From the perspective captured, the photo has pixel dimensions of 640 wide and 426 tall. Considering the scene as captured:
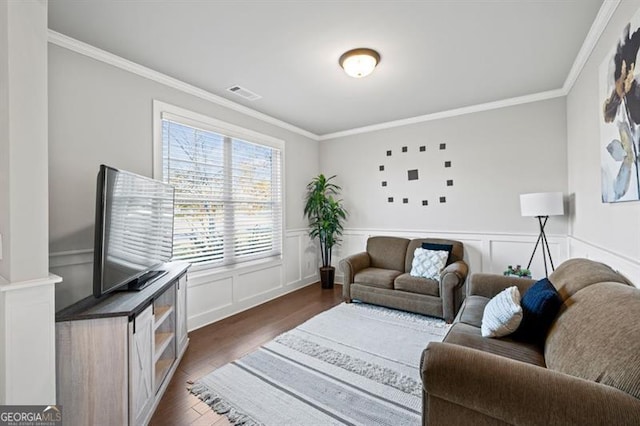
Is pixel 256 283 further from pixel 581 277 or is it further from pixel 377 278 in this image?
pixel 581 277

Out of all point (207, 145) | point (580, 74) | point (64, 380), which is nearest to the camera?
point (64, 380)

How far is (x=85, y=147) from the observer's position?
2.31 meters

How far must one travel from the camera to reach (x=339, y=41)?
229 cm

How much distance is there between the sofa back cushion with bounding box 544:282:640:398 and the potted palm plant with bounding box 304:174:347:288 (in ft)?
10.9

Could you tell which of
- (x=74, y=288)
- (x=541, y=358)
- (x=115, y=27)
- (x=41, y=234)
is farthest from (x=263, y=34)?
(x=541, y=358)

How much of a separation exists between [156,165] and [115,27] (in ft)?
3.78

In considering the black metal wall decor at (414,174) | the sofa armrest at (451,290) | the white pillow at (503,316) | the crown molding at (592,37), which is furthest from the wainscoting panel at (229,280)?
the crown molding at (592,37)

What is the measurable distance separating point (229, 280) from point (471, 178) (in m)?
3.52

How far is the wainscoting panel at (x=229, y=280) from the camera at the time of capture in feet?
7.16

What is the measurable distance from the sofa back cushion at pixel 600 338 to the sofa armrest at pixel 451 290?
1509mm

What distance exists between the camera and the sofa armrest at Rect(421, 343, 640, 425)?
0.90 m

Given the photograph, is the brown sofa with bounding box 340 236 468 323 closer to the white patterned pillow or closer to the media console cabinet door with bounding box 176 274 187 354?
the white patterned pillow

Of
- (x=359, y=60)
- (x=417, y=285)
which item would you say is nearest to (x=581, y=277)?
(x=417, y=285)

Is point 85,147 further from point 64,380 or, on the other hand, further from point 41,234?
point 64,380
